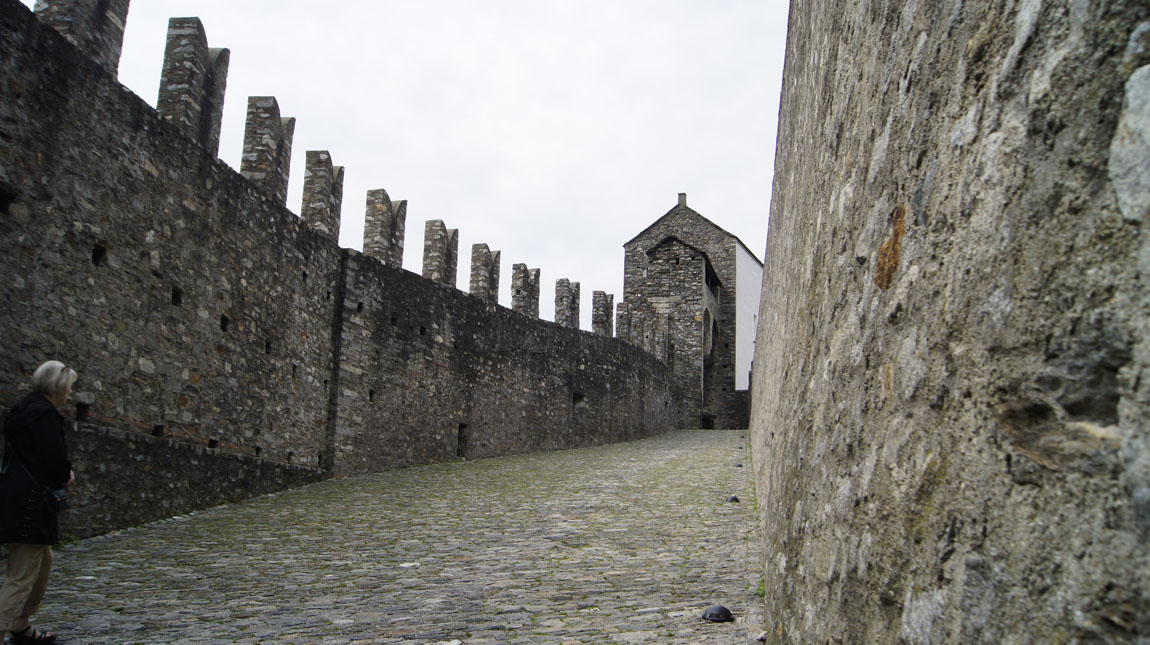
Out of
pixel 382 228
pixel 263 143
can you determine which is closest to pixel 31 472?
pixel 263 143

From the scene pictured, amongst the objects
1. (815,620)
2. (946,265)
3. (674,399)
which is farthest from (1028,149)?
(674,399)

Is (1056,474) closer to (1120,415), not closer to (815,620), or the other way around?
(1120,415)

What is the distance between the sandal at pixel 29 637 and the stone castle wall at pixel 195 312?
107 inches

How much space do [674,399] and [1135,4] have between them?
82.6 feet

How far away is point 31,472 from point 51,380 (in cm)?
49

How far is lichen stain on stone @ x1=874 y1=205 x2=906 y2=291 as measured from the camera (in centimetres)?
182

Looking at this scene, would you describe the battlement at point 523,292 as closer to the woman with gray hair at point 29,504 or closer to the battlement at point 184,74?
the battlement at point 184,74

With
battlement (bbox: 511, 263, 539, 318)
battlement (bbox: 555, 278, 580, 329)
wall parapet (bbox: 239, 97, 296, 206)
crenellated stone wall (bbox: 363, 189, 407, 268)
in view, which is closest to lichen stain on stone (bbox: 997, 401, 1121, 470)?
wall parapet (bbox: 239, 97, 296, 206)

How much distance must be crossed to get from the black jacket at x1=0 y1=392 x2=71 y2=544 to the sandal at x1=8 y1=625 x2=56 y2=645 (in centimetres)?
42

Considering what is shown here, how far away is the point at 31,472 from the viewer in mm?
4102

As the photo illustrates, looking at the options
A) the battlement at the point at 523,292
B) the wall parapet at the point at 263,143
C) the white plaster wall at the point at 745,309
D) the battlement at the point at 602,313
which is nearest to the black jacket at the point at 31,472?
the wall parapet at the point at 263,143

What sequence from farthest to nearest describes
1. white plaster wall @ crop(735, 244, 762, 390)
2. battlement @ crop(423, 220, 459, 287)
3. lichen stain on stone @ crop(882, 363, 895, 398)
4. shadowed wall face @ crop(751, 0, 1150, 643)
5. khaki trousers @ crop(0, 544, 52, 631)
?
white plaster wall @ crop(735, 244, 762, 390), battlement @ crop(423, 220, 459, 287), khaki trousers @ crop(0, 544, 52, 631), lichen stain on stone @ crop(882, 363, 895, 398), shadowed wall face @ crop(751, 0, 1150, 643)

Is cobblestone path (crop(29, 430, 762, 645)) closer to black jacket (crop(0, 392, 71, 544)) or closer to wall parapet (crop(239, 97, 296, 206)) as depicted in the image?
black jacket (crop(0, 392, 71, 544))

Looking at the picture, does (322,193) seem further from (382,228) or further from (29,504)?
(29,504)
